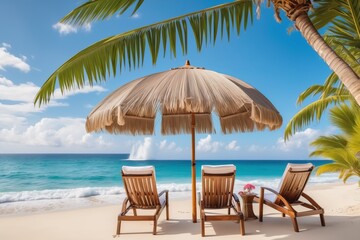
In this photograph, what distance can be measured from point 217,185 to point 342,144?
130 inches

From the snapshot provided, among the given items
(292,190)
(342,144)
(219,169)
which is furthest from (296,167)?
(342,144)

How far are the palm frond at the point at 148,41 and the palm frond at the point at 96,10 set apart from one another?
0.34 metres

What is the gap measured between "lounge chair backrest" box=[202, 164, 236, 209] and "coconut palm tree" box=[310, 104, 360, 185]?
242 centimetres

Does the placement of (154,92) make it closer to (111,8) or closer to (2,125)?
(111,8)

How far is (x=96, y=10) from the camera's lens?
12.7 feet

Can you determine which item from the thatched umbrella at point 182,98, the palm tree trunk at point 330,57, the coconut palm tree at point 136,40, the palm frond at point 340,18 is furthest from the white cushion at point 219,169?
the palm frond at point 340,18

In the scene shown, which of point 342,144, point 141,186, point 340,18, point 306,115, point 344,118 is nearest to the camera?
point 141,186

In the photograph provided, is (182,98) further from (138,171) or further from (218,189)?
(218,189)

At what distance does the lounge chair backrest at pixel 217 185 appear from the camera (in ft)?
13.0

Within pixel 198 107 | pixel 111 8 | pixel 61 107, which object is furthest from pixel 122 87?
pixel 61 107

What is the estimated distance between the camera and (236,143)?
39031 millimetres

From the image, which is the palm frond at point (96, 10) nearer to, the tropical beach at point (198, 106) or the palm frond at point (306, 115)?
the tropical beach at point (198, 106)

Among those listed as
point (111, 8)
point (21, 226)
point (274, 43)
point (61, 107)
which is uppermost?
point (274, 43)

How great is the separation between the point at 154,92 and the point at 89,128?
3.13 ft
